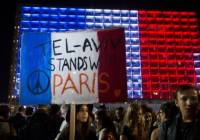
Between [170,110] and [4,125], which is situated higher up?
[170,110]

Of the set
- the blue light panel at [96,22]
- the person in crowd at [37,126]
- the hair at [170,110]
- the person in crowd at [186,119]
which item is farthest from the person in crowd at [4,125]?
the blue light panel at [96,22]

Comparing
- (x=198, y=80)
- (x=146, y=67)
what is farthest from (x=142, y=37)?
(x=198, y=80)

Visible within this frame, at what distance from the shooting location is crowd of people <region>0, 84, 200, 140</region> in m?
2.55

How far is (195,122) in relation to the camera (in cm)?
250

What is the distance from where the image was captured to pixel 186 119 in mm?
2529

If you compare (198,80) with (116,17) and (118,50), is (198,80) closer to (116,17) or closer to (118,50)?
(116,17)

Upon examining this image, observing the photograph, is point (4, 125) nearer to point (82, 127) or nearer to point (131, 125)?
point (82, 127)

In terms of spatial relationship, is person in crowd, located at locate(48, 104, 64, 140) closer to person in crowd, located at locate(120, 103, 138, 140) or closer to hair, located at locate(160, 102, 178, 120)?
person in crowd, located at locate(120, 103, 138, 140)

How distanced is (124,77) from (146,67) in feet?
56.2

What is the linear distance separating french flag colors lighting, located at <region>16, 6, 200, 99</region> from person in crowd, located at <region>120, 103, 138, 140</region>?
1436cm

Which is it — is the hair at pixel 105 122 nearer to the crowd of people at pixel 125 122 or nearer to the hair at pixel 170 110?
the crowd of people at pixel 125 122

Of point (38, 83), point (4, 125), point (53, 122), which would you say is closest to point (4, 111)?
point (4, 125)

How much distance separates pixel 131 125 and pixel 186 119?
6.96 feet

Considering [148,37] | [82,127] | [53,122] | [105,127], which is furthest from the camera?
[148,37]
